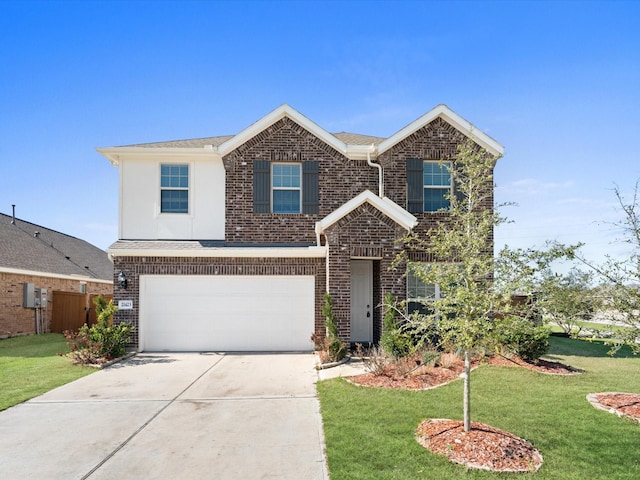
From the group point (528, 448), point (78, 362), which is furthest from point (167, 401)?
point (528, 448)

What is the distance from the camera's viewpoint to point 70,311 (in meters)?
18.4

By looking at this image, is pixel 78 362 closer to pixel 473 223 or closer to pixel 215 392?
pixel 215 392

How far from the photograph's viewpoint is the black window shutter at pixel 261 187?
44.1ft

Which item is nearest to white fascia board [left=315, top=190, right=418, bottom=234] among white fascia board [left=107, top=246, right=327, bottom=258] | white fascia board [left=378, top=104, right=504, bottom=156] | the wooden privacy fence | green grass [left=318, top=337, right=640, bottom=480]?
white fascia board [left=107, top=246, right=327, bottom=258]

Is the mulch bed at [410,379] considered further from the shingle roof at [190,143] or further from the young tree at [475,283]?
the shingle roof at [190,143]

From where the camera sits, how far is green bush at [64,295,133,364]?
11.1m

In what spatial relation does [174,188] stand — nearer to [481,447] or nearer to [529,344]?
[529,344]

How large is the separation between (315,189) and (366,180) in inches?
66.9

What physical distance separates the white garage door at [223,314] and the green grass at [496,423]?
14.0 ft

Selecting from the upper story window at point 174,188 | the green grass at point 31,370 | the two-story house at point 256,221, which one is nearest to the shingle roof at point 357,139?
the two-story house at point 256,221

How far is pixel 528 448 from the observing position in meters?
5.35

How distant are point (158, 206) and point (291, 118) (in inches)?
204

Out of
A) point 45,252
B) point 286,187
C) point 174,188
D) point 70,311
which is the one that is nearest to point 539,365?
point 286,187

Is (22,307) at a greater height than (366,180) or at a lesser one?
lesser
